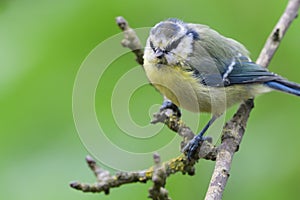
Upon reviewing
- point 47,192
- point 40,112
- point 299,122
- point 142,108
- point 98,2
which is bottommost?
point 47,192

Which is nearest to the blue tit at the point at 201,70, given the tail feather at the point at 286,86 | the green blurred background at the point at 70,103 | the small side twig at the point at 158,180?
the tail feather at the point at 286,86

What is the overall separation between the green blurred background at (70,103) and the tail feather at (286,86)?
0.24 feet

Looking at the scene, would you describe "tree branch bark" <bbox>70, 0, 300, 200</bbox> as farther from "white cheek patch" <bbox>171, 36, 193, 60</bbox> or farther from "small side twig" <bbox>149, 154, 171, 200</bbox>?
"white cheek patch" <bbox>171, 36, 193, 60</bbox>

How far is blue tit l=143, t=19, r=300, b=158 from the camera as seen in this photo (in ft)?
5.31

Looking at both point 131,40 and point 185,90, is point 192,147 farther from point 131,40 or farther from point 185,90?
point 131,40

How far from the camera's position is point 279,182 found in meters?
1.33

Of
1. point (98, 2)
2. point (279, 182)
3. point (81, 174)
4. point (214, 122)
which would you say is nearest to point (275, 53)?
point (214, 122)

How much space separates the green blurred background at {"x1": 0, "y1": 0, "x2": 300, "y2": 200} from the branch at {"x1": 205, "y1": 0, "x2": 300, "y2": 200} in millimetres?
60

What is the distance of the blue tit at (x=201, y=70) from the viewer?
162 centimetres

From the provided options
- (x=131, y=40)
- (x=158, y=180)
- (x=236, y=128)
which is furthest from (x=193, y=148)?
(x=158, y=180)

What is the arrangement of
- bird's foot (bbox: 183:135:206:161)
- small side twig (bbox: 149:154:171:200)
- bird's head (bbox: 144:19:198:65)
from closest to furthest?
small side twig (bbox: 149:154:171:200) < bird's foot (bbox: 183:135:206:161) < bird's head (bbox: 144:19:198:65)

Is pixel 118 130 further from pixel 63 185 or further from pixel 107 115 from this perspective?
pixel 63 185

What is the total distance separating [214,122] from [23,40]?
72 centimetres

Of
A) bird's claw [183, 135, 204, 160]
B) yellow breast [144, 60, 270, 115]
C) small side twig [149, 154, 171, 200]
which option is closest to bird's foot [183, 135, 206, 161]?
bird's claw [183, 135, 204, 160]
